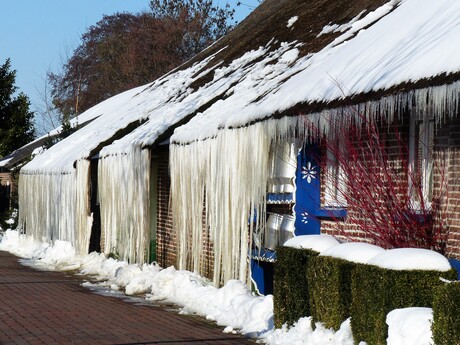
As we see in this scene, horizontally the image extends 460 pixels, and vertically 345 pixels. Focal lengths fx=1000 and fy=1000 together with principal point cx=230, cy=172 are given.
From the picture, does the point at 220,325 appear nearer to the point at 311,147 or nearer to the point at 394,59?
the point at 311,147

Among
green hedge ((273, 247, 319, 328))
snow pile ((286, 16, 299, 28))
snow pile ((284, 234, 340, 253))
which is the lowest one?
green hedge ((273, 247, 319, 328))

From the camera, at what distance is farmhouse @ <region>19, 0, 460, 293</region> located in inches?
411

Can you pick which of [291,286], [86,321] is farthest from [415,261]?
[86,321]

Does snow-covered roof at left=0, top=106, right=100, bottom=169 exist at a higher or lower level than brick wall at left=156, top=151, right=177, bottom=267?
higher

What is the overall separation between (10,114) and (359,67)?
102 feet

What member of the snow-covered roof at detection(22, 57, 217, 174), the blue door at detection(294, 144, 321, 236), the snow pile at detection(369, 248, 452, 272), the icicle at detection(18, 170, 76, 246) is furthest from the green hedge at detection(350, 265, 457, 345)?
the icicle at detection(18, 170, 76, 246)

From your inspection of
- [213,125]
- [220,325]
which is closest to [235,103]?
[213,125]

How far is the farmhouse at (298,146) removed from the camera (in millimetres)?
10445

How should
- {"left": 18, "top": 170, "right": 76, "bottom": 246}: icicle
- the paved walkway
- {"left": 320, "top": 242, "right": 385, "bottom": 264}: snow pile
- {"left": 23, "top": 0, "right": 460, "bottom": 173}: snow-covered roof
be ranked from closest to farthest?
{"left": 320, "top": 242, "right": 385, "bottom": 264}: snow pile, {"left": 23, "top": 0, "right": 460, "bottom": 173}: snow-covered roof, the paved walkway, {"left": 18, "top": 170, "right": 76, "bottom": 246}: icicle

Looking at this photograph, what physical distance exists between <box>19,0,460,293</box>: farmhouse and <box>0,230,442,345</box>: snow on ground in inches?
17.7

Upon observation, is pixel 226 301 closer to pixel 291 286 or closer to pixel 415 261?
pixel 291 286

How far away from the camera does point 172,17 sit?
55.4 meters

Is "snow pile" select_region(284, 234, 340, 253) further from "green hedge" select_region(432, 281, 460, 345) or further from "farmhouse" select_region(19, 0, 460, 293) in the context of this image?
"green hedge" select_region(432, 281, 460, 345)

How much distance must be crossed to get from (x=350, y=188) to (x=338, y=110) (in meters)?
1.26
